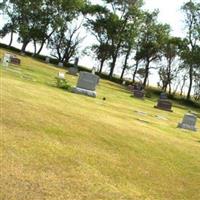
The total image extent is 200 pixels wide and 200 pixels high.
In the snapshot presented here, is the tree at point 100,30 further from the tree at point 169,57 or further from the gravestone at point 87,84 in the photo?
the gravestone at point 87,84

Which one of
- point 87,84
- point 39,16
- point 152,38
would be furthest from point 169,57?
point 87,84

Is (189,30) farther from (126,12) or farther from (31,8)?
(31,8)

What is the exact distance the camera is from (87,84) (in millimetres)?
27156

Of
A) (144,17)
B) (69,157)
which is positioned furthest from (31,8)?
(69,157)

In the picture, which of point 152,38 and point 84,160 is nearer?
point 84,160

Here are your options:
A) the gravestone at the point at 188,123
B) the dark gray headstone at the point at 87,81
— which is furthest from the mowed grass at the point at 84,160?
the dark gray headstone at the point at 87,81

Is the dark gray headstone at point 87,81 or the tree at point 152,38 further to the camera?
the tree at point 152,38

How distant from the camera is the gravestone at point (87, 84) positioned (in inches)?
1056

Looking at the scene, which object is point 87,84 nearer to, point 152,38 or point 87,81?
point 87,81

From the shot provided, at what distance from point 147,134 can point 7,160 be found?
735 cm

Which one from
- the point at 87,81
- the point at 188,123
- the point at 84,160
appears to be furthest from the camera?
the point at 87,81

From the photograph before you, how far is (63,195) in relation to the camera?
8125mm

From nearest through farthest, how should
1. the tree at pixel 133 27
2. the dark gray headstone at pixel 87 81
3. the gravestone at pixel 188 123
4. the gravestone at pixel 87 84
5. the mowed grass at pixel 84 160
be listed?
the mowed grass at pixel 84 160 → the gravestone at pixel 188 123 → the gravestone at pixel 87 84 → the dark gray headstone at pixel 87 81 → the tree at pixel 133 27

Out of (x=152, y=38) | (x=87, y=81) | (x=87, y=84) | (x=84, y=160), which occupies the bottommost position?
(x=84, y=160)
